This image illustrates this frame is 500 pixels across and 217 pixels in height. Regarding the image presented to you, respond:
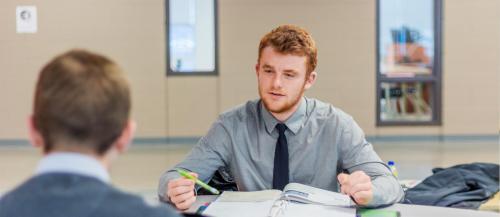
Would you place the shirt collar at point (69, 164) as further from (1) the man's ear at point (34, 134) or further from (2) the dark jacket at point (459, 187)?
(2) the dark jacket at point (459, 187)

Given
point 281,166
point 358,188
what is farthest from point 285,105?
point 358,188

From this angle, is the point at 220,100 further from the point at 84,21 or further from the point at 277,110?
the point at 277,110

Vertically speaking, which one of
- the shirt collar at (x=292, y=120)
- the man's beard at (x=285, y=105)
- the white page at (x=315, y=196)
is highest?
the man's beard at (x=285, y=105)

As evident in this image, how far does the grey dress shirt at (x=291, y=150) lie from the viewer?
2.34 metres

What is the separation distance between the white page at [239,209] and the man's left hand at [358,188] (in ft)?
0.69

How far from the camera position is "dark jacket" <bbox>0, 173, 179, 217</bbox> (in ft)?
2.97

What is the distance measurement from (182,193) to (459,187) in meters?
1.80

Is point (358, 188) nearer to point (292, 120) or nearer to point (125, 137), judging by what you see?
point (292, 120)

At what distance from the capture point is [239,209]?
74.7 inches

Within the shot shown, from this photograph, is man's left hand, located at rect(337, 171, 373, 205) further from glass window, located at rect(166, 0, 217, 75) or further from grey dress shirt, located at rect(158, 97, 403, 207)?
glass window, located at rect(166, 0, 217, 75)

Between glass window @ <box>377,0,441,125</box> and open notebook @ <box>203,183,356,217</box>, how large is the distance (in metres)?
7.49

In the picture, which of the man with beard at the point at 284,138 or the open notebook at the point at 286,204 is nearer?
the open notebook at the point at 286,204

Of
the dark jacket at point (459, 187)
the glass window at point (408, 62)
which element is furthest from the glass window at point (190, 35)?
the dark jacket at point (459, 187)

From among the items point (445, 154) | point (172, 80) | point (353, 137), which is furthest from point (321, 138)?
point (172, 80)
